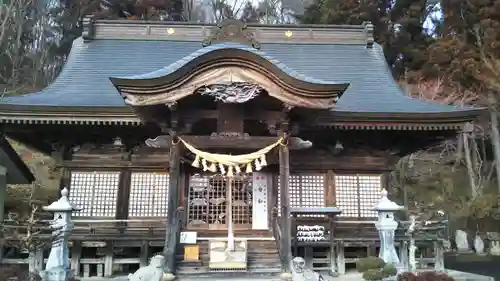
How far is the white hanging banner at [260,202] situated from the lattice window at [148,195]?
229cm

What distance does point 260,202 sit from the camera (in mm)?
10289

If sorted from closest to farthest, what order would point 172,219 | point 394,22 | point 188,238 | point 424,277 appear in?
point 424,277, point 172,219, point 188,238, point 394,22

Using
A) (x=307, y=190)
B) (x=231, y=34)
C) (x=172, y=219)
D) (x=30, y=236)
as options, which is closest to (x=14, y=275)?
(x=30, y=236)

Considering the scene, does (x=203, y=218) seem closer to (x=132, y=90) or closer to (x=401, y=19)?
(x=132, y=90)

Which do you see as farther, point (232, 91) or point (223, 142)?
point (223, 142)

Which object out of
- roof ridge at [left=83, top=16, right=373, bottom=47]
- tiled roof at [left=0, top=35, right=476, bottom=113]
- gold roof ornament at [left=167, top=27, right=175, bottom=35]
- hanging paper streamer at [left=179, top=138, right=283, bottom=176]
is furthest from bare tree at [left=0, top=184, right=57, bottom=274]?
gold roof ornament at [left=167, top=27, right=175, bottom=35]

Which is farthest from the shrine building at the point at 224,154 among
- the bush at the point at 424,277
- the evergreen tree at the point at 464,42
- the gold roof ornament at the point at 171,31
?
the evergreen tree at the point at 464,42

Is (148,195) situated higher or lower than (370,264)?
higher

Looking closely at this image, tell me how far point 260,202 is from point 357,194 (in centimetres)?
267

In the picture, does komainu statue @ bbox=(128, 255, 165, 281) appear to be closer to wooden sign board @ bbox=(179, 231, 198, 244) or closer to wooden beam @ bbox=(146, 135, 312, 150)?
wooden sign board @ bbox=(179, 231, 198, 244)

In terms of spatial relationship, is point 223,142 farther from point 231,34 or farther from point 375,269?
point 231,34

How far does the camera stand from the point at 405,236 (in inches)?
366

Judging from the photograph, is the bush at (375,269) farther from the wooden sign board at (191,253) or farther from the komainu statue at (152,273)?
the komainu statue at (152,273)

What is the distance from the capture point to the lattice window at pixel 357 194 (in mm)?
10883
